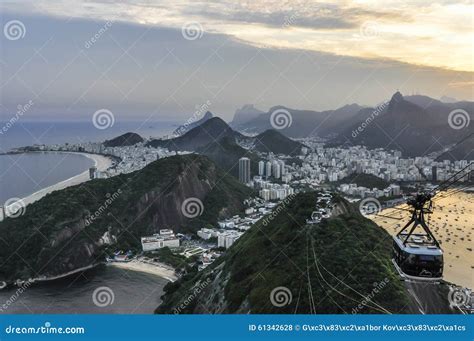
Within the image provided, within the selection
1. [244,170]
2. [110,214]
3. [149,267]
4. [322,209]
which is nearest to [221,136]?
[244,170]

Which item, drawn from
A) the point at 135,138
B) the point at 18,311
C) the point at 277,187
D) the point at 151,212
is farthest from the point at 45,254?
the point at 135,138

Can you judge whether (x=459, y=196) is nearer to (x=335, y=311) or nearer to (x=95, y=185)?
(x=95, y=185)

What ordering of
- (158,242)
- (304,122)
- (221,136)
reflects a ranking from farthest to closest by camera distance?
(304,122), (221,136), (158,242)

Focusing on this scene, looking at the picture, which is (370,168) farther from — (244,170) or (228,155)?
(228,155)

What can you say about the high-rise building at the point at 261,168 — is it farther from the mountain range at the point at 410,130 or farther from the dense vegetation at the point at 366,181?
the dense vegetation at the point at 366,181

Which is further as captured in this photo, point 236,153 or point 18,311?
point 236,153
